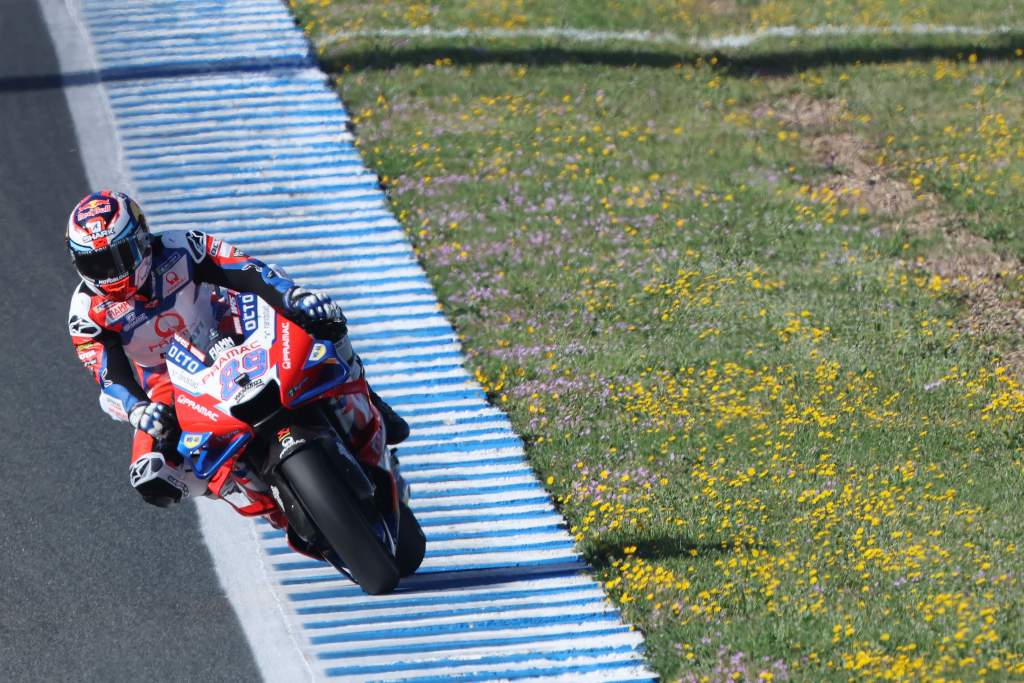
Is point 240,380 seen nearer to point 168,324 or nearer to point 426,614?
point 168,324

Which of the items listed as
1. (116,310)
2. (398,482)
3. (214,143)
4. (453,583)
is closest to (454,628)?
(453,583)

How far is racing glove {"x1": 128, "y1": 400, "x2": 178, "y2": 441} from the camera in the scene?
7797 millimetres

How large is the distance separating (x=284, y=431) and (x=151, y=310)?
4.64 ft

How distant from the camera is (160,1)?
1911 cm

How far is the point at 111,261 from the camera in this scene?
7.89 m

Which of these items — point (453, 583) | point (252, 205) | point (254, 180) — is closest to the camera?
point (453, 583)

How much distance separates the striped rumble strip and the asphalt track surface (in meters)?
0.62

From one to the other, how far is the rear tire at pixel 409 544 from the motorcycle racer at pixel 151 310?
977mm

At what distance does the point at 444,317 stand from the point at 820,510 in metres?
4.80

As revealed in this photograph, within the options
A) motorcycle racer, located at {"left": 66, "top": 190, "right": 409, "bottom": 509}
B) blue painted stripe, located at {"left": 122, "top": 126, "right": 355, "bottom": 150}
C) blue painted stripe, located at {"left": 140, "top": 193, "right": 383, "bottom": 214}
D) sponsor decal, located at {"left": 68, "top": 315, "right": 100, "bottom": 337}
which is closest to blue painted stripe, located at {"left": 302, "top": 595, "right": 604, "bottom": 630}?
motorcycle racer, located at {"left": 66, "top": 190, "right": 409, "bottom": 509}

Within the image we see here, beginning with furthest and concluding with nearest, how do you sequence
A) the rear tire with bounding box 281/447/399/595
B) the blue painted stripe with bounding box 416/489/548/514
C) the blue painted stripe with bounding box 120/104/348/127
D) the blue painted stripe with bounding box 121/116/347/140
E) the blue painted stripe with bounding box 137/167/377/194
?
the blue painted stripe with bounding box 120/104/348/127 < the blue painted stripe with bounding box 121/116/347/140 < the blue painted stripe with bounding box 137/167/377/194 < the blue painted stripe with bounding box 416/489/548/514 < the rear tire with bounding box 281/447/399/595

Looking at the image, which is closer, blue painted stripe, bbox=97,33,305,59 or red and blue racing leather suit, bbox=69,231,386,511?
red and blue racing leather suit, bbox=69,231,386,511

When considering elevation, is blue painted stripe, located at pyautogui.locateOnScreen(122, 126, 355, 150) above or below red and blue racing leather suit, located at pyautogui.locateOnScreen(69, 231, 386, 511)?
below

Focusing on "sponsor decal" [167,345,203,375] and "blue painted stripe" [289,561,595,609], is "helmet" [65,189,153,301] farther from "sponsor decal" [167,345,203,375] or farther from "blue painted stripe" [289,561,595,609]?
"blue painted stripe" [289,561,595,609]
